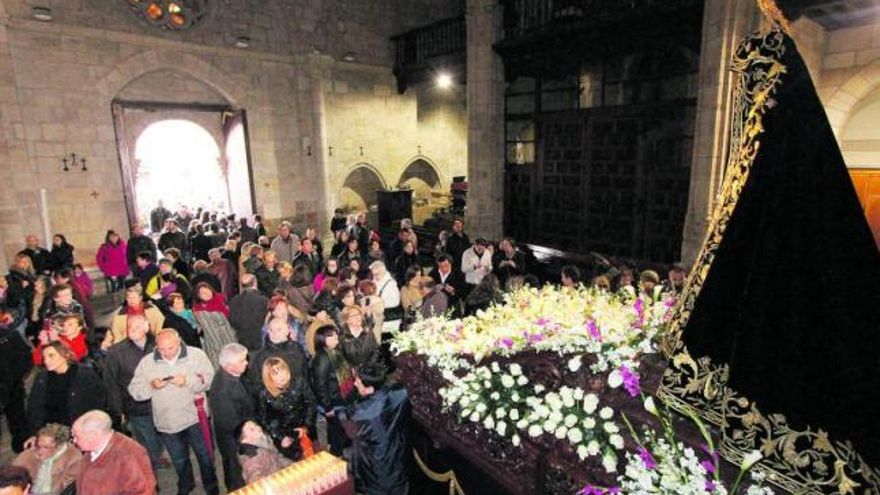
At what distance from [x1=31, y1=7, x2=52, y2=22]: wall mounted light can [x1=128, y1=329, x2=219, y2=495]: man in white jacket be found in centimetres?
1003

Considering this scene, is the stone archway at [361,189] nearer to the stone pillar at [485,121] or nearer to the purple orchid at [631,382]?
the stone pillar at [485,121]

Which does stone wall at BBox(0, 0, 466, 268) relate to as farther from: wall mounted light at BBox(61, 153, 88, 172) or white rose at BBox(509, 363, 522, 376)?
white rose at BBox(509, 363, 522, 376)

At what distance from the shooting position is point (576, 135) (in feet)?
37.6

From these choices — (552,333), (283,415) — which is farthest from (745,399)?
(283,415)

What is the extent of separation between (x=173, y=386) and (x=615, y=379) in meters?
3.71

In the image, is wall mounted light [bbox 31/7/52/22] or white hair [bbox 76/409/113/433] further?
wall mounted light [bbox 31/7/52/22]

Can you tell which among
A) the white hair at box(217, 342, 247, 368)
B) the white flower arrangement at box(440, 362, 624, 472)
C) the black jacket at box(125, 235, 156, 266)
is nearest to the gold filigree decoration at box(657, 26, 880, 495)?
the white flower arrangement at box(440, 362, 624, 472)

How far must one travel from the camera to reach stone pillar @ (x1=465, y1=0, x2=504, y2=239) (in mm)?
11953

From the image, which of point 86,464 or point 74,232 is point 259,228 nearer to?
point 74,232

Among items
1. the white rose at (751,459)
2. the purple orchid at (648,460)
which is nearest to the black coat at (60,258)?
the purple orchid at (648,460)

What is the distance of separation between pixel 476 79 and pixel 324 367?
9542 millimetres

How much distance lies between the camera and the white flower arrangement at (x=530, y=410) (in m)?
2.84

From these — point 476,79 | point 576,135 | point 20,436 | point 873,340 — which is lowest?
point 20,436

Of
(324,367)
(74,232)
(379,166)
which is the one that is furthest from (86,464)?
(379,166)
